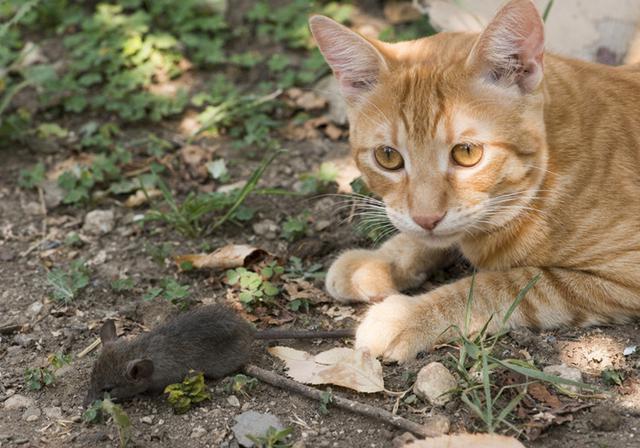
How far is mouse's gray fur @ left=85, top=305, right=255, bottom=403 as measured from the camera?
125 inches

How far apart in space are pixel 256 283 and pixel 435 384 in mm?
1084

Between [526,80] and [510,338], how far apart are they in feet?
3.32

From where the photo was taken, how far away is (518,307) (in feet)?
11.6

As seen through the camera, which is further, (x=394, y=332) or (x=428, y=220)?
(x=394, y=332)

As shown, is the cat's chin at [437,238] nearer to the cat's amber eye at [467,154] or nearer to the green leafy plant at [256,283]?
the cat's amber eye at [467,154]

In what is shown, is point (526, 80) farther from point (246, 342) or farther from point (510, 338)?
point (246, 342)

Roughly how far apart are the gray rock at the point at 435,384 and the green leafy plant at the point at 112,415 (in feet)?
3.39

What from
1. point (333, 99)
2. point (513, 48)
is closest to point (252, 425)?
point (513, 48)

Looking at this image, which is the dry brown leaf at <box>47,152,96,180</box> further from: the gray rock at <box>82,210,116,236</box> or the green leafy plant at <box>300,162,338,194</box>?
the green leafy plant at <box>300,162,338,194</box>

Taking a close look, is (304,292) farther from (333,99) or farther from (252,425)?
(333,99)

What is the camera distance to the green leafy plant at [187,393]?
3.15 metres

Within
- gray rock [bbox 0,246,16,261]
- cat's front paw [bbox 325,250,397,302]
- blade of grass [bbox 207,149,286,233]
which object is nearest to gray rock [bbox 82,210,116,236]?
gray rock [bbox 0,246,16,261]

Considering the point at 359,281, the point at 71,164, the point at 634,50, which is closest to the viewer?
the point at 359,281

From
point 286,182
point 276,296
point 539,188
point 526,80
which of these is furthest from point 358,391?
point 286,182
